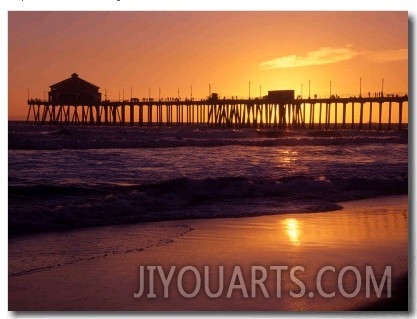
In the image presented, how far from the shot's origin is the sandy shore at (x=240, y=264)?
3934 millimetres

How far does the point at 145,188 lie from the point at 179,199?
0.55m

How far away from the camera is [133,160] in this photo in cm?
1068

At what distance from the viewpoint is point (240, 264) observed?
4512 millimetres

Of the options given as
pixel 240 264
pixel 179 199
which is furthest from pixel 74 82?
→ pixel 240 264

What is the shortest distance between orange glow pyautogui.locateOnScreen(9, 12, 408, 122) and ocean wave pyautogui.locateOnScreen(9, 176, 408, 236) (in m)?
1.01

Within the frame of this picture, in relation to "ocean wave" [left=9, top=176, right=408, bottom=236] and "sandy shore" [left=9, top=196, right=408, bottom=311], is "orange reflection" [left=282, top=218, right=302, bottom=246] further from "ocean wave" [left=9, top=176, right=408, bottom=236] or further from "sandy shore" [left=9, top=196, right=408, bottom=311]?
"ocean wave" [left=9, top=176, right=408, bottom=236]

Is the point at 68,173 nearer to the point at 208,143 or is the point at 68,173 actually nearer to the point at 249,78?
the point at 249,78

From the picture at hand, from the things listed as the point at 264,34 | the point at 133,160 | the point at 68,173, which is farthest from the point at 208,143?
the point at 264,34

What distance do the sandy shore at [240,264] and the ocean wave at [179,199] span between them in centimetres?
66

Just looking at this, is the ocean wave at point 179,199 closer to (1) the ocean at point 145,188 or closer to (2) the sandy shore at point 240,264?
(1) the ocean at point 145,188

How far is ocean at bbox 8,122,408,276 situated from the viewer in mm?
5164

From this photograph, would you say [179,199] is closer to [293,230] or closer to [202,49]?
[293,230]

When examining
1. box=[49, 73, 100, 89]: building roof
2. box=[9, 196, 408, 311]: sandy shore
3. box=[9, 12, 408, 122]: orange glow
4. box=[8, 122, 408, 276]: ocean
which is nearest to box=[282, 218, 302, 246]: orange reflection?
box=[9, 196, 408, 311]: sandy shore
